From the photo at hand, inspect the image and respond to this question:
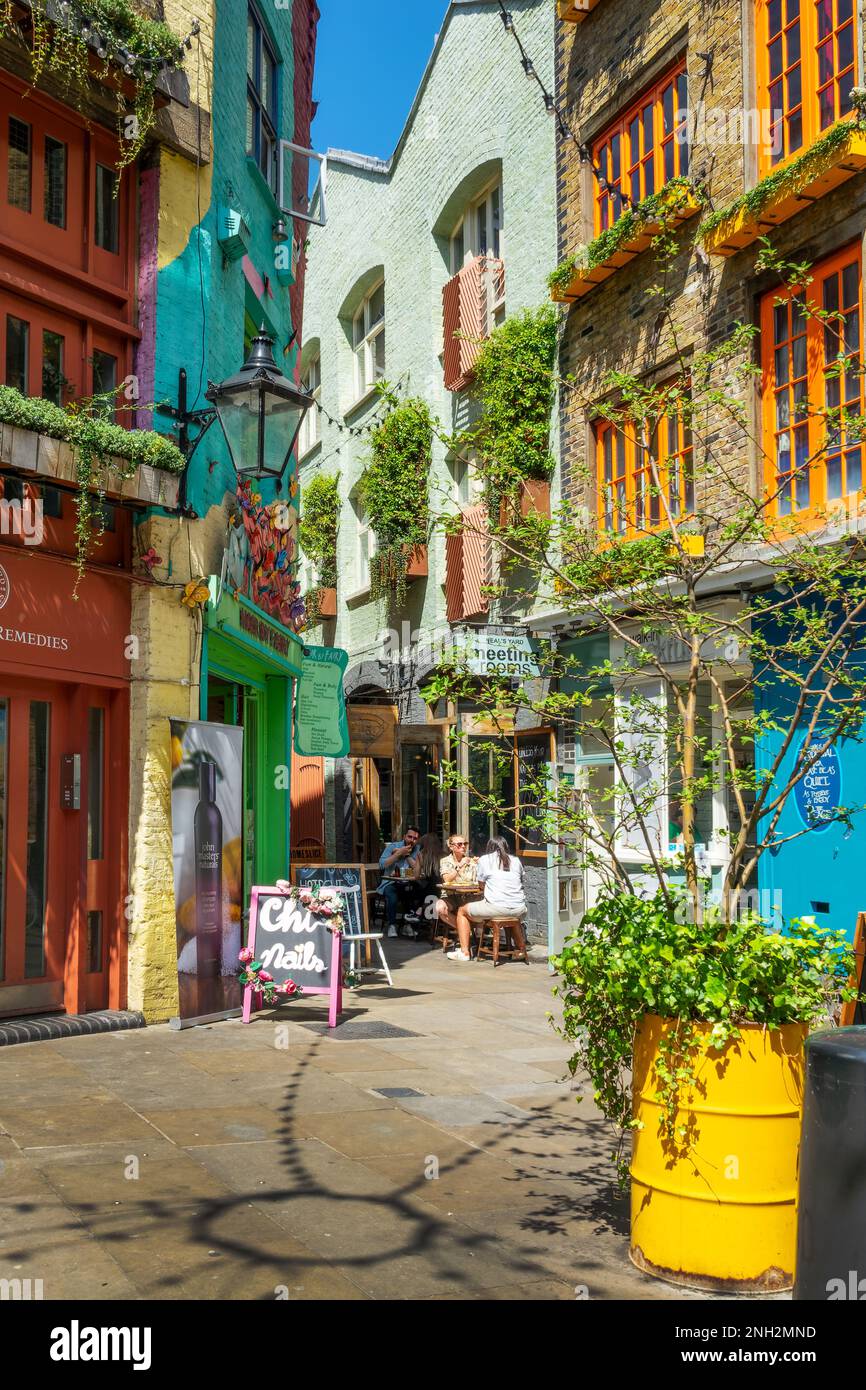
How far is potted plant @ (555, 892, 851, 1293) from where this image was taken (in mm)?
4539

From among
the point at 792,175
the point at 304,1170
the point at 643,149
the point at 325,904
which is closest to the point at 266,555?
the point at 325,904

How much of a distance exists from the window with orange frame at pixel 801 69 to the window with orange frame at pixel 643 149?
141 cm

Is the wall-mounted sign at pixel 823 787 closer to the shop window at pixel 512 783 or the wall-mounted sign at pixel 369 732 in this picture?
the shop window at pixel 512 783

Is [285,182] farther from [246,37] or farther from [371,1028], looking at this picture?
[371,1028]

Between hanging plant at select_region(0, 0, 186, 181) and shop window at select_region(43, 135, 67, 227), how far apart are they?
0.36m

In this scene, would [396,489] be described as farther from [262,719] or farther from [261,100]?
[261,100]

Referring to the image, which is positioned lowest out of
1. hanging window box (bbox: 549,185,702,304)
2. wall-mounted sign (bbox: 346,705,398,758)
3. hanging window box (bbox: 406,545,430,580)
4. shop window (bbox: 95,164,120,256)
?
wall-mounted sign (bbox: 346,705,398,758)

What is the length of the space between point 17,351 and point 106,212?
1602 millimetres

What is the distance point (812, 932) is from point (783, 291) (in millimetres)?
8311

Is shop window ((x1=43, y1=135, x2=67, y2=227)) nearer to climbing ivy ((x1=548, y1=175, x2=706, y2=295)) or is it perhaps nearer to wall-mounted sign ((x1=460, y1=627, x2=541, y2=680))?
climbing ivy ((x1=548, y1=175, x2=706, y2=295))

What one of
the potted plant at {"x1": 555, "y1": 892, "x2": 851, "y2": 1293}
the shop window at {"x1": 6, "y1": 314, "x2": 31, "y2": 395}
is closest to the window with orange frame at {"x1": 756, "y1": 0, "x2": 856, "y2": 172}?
the shop window at {"x1": 6, "y1": 314, "x2": 31, "y2": 395}

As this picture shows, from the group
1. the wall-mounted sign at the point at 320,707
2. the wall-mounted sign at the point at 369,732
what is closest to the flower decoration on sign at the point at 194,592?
the wall-mounted sign at the point at 320,707

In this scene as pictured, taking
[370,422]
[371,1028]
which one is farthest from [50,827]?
[370,422]

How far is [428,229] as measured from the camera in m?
20.4
